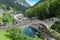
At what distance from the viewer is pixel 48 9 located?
57.3m

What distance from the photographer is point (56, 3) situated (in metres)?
56.0

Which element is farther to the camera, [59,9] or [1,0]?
[1,0]

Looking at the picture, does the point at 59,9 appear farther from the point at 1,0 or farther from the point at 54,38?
the point at 1,0

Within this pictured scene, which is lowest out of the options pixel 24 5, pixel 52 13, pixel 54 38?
pixel 54 38

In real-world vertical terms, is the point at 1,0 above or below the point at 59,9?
above

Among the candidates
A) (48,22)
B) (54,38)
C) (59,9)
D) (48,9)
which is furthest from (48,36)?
(48,9)

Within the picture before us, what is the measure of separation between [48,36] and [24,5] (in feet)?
487

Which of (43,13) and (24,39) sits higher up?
(43,13)

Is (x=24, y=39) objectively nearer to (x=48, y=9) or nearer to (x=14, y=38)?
(x=14, y=38)

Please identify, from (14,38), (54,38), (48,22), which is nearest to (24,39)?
(14,38)

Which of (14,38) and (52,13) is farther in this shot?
(52,13)

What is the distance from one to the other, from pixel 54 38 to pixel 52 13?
23.6 meters

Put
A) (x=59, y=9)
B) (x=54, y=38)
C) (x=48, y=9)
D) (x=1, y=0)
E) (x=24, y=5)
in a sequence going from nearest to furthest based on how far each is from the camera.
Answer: (x=54, y=38)
(x=59, y=9)
(x=48, y=9)
(x=1, y=0)
(x=24, y=5)

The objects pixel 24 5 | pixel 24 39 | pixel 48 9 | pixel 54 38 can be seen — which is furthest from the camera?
pixel 24 5
